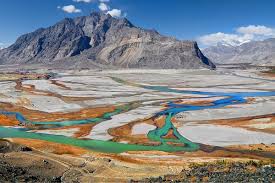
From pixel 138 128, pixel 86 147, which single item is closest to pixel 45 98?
pixel 138 128

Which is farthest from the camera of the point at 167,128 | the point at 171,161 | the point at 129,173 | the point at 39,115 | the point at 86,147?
the point at 39,115

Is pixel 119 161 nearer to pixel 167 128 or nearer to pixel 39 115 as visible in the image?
pixel 167 128

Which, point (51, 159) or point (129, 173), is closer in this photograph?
point (129, 173)

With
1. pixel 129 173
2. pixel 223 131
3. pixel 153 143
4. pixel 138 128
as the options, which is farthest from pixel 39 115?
pixel 129 173

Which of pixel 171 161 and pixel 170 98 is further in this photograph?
pixel 170 98

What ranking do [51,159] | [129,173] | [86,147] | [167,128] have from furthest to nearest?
[167,128] → [86,147] → [51,159] → [129,173]

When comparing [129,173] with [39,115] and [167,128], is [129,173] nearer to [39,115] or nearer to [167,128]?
[167,128]
